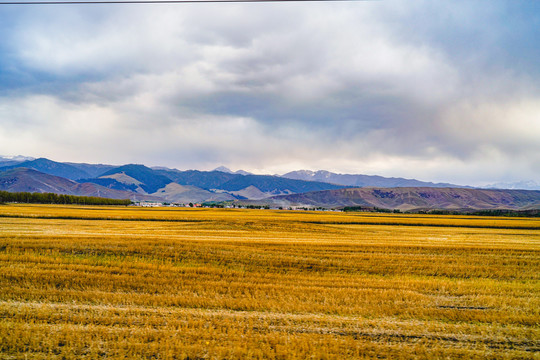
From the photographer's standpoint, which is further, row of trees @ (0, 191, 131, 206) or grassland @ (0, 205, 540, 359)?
row of trees @ (0, 191, 131, 206)

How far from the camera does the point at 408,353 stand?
349 inches

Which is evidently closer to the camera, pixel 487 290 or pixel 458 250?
pixel 487 290

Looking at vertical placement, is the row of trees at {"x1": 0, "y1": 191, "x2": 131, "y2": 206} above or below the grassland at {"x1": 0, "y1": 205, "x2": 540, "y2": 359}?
Answer: below

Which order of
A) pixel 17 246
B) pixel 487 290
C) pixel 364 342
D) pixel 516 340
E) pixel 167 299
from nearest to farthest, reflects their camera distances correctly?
pixel 364 342, pixel 516 340, pixel 167 299, pixel 487 290, pixel 17 246

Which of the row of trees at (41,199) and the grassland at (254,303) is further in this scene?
the row of trees at (41,199)

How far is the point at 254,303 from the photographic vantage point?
488 inches

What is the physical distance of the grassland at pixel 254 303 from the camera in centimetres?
902

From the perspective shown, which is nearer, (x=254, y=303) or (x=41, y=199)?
(x=254, y=303)

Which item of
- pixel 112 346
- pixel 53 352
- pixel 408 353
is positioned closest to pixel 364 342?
pixel 408 353

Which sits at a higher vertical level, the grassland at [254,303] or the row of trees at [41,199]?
the grassland at [254,303]

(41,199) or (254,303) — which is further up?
(254,303)

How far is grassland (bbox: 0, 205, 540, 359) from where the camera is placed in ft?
29.6

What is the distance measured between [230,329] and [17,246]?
18.2 meters

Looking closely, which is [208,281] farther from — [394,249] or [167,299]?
[394,249]
